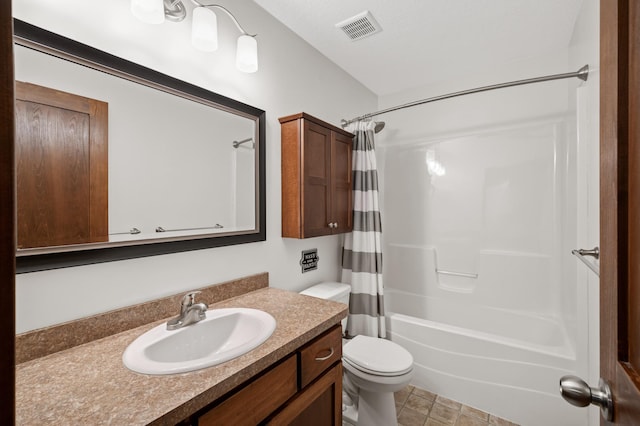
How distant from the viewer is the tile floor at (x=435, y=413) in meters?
1.82

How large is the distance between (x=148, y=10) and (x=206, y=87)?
373mm

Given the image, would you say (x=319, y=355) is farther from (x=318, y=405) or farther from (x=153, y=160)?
(x=153, y=160)

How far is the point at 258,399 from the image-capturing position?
34.9 inches

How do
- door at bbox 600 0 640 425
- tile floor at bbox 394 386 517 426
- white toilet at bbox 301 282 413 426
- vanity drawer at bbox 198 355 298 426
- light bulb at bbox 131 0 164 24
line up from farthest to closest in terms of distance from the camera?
A: tile floor at bbox 394 386 517 426
white toilet at bbox 301 282 413 426
light bulb at bbox 131 0 164 24
vanity drawer at bbox 198 355 298 426
door at bbox 600 0 640 425

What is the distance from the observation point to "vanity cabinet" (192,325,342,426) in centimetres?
82

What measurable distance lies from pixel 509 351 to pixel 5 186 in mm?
2424

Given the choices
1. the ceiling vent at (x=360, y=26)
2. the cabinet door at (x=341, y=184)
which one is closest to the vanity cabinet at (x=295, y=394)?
the cabinet door at (x=341, y=184)

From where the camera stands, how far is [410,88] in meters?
2.78

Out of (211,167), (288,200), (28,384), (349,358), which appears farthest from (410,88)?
(28,384)

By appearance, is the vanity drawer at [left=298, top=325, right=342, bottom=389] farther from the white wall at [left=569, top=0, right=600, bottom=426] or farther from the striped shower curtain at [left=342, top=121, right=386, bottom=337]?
the white wall at [left=569, top=0, right=600, bottom=426]

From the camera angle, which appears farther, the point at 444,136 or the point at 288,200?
the point at 444,136

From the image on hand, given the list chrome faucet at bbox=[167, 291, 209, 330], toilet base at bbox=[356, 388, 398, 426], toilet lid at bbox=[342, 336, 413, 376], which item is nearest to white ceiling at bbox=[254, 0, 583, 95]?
chrome faucet at bbox=[167, 291, 209, 330]

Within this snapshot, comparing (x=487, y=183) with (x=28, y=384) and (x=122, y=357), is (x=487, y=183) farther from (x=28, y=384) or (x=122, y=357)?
(x=28, y=384)

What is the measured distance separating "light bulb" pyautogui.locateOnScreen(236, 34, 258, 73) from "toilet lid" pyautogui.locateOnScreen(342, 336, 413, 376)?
1.71 metres
